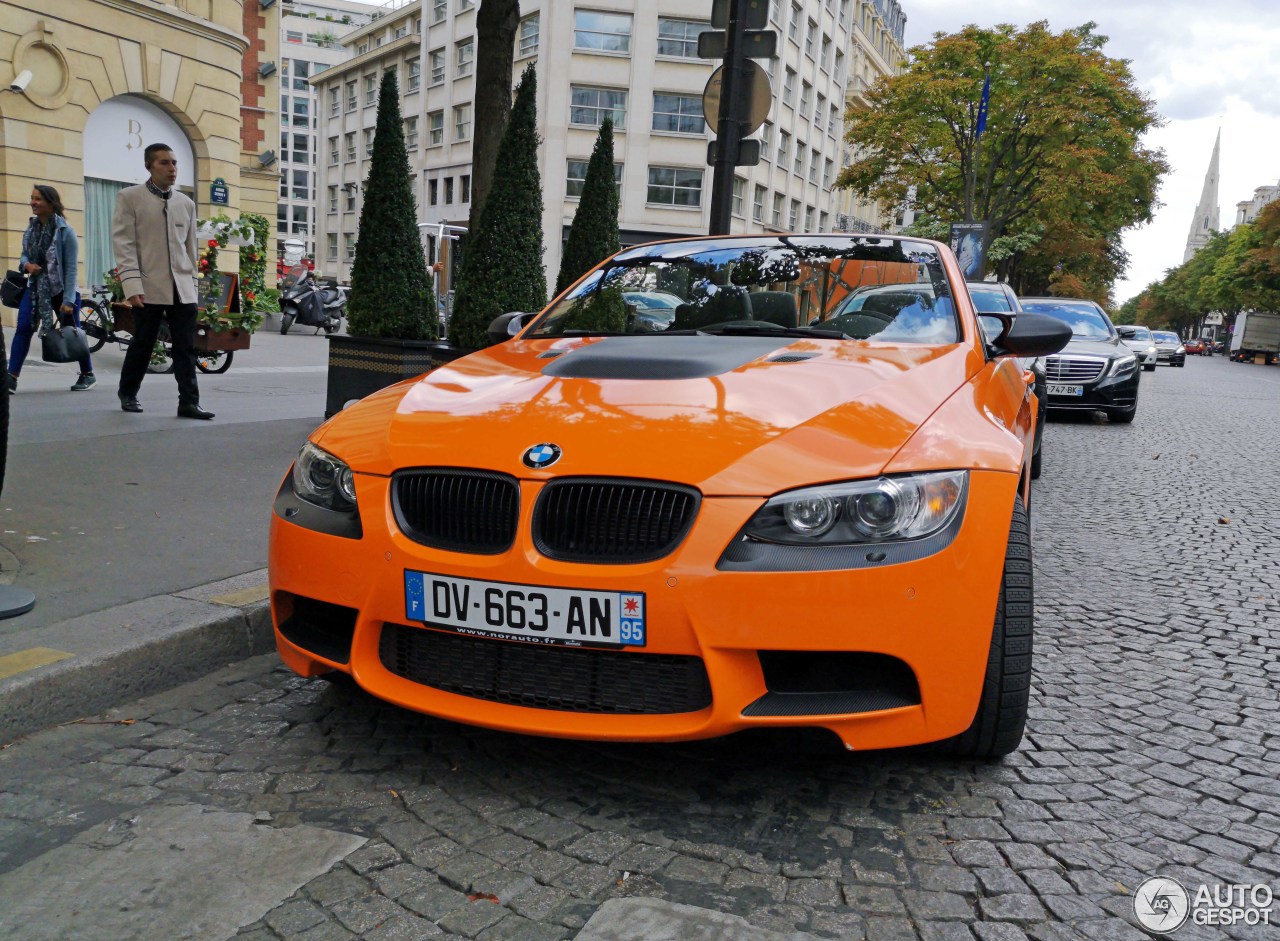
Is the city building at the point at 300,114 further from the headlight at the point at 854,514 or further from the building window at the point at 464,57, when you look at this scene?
the headlight at the point at 854,514

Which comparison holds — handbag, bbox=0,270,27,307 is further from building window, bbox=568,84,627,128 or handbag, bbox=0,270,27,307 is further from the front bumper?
building window, bbox=568,84,627,128

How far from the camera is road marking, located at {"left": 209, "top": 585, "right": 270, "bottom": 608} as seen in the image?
372 cm

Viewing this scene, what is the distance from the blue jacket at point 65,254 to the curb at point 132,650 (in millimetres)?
6414

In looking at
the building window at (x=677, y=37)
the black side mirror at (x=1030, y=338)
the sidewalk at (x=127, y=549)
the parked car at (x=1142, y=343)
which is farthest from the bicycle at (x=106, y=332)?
the building window at (x=677, y=37)

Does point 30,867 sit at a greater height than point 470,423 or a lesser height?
lesser

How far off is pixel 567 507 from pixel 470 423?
0.46 metres

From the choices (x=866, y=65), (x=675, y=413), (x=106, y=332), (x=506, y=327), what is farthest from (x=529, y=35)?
(x=675, y=413)

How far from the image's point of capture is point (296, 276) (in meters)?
26.3

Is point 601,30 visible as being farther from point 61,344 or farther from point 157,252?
point 157,252

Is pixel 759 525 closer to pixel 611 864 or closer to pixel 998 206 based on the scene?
pixel 611 864

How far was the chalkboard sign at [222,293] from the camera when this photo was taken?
39.9ft

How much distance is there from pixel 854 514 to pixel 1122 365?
1139cm

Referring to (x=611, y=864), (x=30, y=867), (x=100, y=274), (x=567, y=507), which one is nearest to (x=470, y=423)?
(x=567, y=507)

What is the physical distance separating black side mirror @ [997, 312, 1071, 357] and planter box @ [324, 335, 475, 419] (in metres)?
4.32
